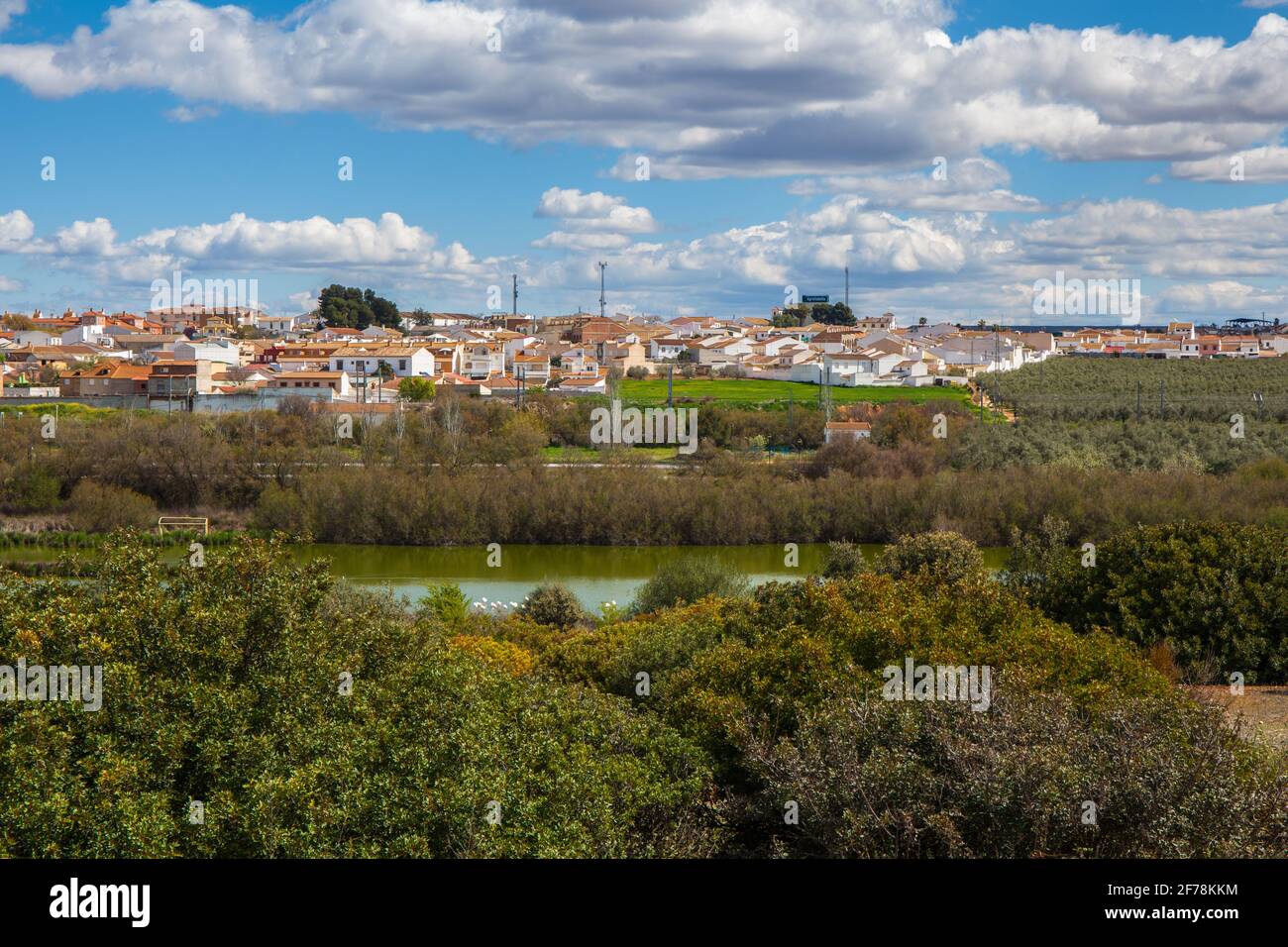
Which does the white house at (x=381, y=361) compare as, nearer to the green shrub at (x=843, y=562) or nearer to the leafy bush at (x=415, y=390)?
the leafy bush at (x=415, y=390)

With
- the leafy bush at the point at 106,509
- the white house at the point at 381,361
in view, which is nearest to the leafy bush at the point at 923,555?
the leafy bush at the point at 106,509

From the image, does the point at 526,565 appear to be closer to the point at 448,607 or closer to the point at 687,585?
the point at 687,585

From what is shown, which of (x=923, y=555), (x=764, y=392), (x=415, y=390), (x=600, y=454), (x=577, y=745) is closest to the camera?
(x=577, y=745)

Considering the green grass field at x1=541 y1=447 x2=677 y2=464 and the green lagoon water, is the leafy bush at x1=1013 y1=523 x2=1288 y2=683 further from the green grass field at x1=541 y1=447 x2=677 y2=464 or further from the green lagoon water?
the green grass field at x1=541 y1=447 x2=677 y2=464

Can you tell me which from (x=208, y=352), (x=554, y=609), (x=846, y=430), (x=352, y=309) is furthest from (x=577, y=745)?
(x=352, y=309)

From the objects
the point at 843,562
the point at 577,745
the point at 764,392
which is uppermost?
the point at 764,392

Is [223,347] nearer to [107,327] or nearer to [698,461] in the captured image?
[107,327]

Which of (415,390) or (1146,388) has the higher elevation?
(1146,388)
